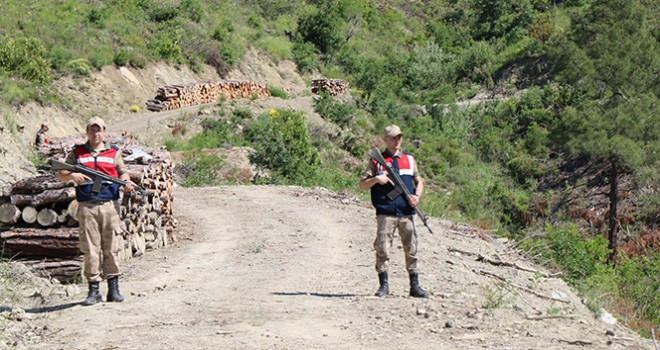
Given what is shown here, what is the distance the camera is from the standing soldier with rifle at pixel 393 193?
8016 mm

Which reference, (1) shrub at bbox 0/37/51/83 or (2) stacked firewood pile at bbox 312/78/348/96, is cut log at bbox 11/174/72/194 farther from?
(2) stacked firewood pile at bbox 312/78/348/96

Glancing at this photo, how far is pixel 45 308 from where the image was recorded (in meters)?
8.00

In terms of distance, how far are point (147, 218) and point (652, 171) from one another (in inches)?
632

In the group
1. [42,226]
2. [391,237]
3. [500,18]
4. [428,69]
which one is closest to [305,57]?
[428,69]

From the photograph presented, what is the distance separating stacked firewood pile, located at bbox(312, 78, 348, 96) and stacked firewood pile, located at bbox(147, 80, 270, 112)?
3.15 metres

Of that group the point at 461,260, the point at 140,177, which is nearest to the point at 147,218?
the point at 140,177

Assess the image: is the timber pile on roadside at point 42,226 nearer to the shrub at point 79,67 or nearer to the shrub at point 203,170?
the shrub at point 203,170

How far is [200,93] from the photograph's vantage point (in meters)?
34.0

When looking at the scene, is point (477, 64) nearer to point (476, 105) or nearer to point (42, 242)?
point (476, 105)

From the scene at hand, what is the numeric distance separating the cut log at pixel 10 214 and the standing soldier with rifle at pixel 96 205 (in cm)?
228

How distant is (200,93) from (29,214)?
24630 mm

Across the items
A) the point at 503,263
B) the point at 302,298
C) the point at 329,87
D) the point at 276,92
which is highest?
the point at 329,87

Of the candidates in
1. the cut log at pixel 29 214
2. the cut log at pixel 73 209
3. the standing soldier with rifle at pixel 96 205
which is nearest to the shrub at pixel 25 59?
the cut log at pixel 29 214

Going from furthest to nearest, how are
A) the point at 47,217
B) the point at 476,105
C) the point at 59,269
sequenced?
1. the point at 476,105
2. the point at 47,217
3. the point at 59,269
